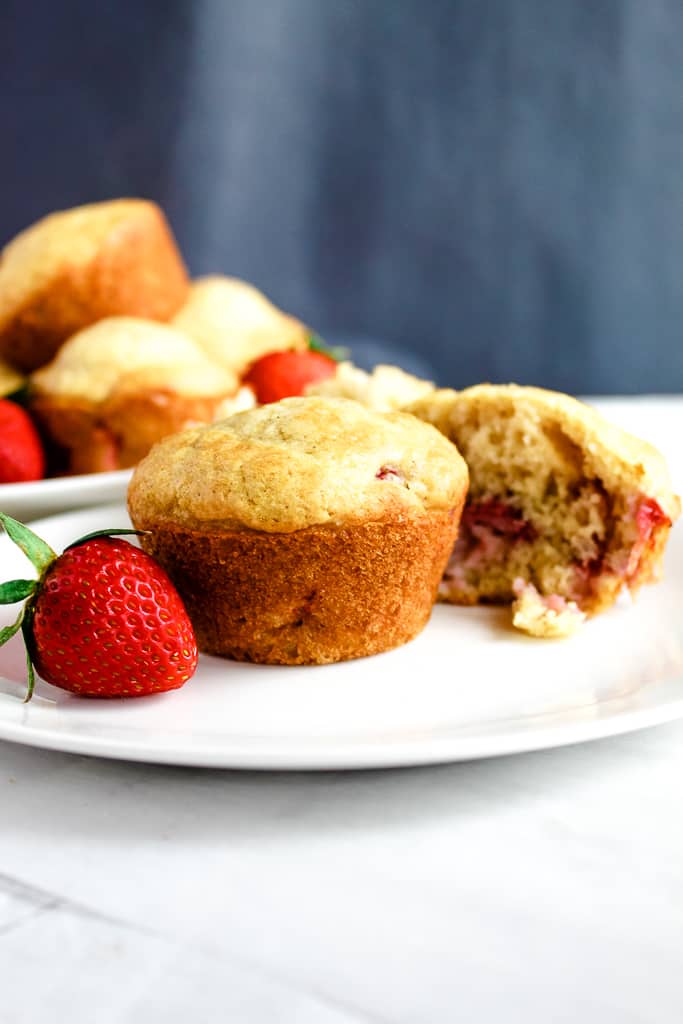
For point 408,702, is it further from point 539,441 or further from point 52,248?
point 52,248

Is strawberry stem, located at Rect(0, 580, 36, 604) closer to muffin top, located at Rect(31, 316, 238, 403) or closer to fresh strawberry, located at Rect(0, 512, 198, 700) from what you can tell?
fresh strawberry, located at Rect(0, 512, 198, 700)

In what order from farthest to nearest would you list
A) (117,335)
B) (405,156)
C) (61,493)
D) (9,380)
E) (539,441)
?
(405,156) < (9,380) < (117,335) < (61,493) < (539,441)

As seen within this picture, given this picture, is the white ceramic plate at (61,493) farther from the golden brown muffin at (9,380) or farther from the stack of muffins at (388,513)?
the golden brown muffin at (9,380)

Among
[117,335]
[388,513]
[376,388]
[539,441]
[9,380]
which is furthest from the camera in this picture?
[9,380]

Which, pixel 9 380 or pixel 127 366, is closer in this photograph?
pixel 127 366

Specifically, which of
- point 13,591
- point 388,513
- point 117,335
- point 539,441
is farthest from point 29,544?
point 117,335

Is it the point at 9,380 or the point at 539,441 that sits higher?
the point at 539,441

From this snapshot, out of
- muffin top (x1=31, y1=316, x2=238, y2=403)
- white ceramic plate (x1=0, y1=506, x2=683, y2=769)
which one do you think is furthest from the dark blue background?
white ceramic plate (x1=0, y1=506, x2=683, y2=769)

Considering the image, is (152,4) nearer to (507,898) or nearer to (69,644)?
(69,644)
